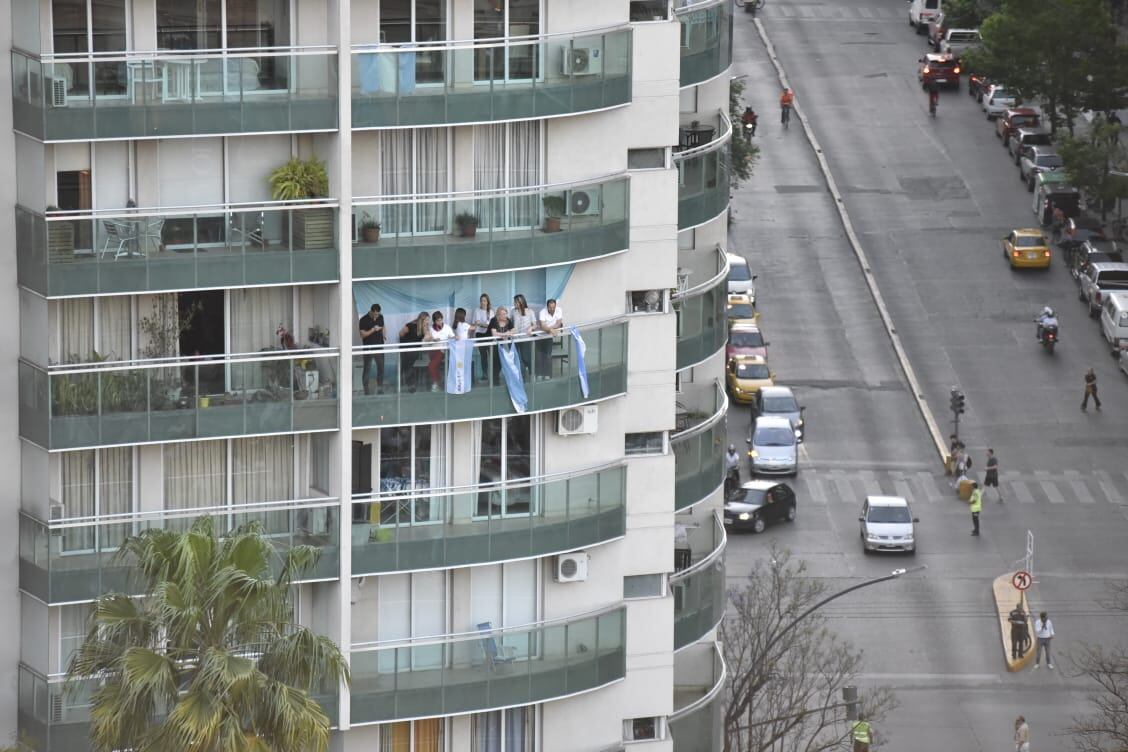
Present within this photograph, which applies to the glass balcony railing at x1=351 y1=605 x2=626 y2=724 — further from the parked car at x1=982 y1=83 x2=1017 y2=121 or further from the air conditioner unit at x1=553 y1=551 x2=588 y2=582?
the parked car at x1=982 y1=83 x2=1017 y2=121

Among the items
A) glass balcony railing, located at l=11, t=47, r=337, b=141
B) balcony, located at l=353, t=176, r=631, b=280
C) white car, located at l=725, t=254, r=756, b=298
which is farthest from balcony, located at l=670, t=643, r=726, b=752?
white car, located at l=725, t=254, r=756, b=298

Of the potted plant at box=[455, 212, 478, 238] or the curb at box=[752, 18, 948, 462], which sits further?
the curb at box=[752, 18, 948, 462]

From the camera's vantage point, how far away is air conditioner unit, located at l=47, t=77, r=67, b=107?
1937 inches

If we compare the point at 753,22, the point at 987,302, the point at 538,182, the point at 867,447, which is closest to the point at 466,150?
the point at 538,182

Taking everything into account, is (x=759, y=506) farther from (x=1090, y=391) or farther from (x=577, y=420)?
(x=577, y=420)

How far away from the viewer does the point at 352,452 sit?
52500 millimetres

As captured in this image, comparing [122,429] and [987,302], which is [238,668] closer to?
[122,429]

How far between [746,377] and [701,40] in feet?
165

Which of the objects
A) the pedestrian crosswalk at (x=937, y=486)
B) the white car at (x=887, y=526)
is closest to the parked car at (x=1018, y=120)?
the pedestrian crosswalk at (x=937, y=486)

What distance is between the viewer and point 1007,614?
8862 centimetres

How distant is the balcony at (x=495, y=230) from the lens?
5178 cm

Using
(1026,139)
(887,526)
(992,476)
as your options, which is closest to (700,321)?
(887,526)

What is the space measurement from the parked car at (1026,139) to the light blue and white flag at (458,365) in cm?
8216

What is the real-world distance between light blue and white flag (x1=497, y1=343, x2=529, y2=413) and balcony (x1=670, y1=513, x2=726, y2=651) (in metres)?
6.49
